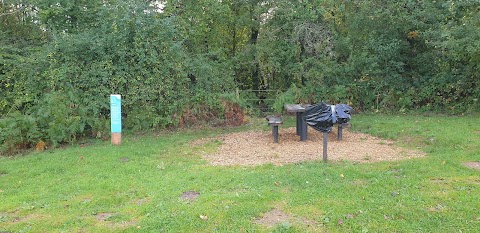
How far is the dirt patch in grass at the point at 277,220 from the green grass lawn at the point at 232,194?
3cm

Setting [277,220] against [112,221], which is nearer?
[277,220]

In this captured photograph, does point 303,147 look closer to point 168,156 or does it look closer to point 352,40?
point 168,156

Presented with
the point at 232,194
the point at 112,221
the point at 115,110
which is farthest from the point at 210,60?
the point at 112,221

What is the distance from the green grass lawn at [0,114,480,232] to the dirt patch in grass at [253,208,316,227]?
0.03m

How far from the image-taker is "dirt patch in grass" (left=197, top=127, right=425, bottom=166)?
6.55m

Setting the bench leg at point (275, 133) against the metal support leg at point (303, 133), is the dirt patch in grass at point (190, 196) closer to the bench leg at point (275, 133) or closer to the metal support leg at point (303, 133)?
the bench leg at point (275, 133)

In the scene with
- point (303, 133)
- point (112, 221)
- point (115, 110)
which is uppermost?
point (115, 110)

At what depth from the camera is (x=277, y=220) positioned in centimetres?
387

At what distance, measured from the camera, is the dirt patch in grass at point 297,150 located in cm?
655

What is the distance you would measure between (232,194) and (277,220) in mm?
859

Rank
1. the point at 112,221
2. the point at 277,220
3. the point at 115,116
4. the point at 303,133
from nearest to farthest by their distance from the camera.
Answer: the point at 277,220 < the point at 112,221 < the point at 115,116 < the point at 303,133

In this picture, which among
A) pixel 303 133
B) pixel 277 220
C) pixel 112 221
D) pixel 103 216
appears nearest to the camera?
pixel 277 220

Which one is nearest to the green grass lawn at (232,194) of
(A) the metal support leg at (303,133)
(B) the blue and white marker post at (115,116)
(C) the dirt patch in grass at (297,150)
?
(C) the dirt patch in grass at (297,150)

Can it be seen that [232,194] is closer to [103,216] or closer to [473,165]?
[103,216]
